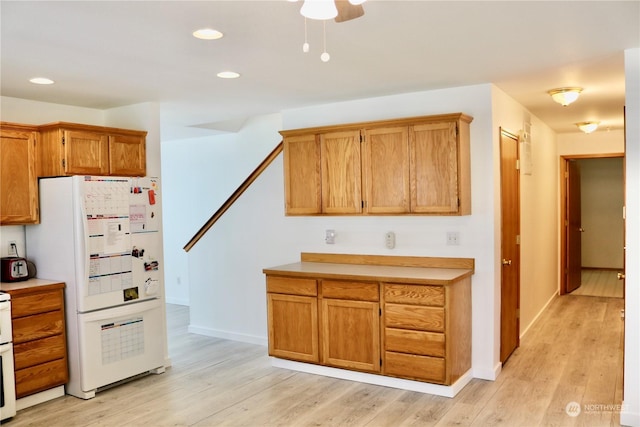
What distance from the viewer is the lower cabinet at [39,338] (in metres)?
3.71

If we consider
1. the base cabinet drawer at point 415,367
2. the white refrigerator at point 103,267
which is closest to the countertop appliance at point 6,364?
the white refrigerator at point 103,267

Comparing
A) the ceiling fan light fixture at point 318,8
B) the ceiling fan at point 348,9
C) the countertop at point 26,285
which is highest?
the ceiling fan at point 348,9

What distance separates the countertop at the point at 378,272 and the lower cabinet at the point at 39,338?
5.46 ft

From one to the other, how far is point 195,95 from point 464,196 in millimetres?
2370

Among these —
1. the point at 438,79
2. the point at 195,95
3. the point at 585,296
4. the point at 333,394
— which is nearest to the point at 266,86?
the point at 195,95

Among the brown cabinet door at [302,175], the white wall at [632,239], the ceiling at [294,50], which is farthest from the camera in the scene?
the brown cabinet door at [302,175]

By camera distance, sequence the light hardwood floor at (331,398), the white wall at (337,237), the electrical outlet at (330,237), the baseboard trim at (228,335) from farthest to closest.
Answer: the baseboard trim at (228,335) → the electrical outlet at (330,237) → the white wall at (337,237) → the light hardwood floor at (331,398)

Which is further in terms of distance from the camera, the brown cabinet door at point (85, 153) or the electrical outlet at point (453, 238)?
the electrical outlet at point (453, 238)

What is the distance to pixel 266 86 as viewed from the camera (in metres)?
4.06

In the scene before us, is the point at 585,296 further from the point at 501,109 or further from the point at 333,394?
the point at 333,394

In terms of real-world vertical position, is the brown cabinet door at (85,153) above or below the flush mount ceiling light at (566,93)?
below

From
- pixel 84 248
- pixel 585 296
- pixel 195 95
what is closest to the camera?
pixel 84 248

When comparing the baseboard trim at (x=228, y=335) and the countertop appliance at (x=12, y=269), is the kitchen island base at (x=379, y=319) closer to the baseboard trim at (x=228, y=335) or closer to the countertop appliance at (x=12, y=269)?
the baseboard trim at (x=228, y=335)

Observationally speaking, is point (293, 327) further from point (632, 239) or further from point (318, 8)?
point (318, 8)
